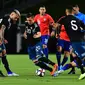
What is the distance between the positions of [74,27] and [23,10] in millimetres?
19512

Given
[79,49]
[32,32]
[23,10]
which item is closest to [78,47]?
[79,49]

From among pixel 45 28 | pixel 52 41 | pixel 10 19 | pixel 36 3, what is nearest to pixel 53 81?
pixel 10 19

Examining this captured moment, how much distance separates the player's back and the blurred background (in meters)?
16.4

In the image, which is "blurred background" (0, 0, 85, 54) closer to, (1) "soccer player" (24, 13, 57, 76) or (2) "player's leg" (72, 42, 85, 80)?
(1) "soccer player" (24, 13, 57, 76)

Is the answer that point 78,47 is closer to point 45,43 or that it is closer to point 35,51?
point 35,51

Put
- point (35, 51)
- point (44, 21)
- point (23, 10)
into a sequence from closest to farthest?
point (35, 51) → point (44, 21) → point (23, 10)

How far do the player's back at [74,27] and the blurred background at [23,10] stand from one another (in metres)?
16.4

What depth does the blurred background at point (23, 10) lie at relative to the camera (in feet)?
94.4

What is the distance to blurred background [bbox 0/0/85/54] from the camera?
28.8 metres

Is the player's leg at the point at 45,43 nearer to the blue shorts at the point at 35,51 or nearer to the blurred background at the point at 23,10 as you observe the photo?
the blue shorts at the point at 35,51

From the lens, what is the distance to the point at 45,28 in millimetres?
16344

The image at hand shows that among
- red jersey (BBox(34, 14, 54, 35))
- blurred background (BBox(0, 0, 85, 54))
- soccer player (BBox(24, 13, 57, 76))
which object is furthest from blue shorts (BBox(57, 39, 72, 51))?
blurred background (BBox(0, 0, 85, 54))

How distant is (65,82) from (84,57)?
1.34 m

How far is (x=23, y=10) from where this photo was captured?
104ft
